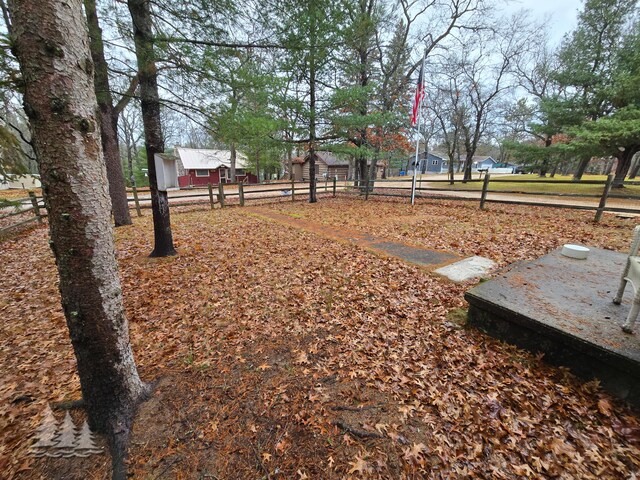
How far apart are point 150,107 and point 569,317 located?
6173 mm

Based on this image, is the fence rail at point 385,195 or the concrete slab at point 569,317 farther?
the fence rail at point 385,195

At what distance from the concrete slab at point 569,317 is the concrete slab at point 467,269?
0.67 metres

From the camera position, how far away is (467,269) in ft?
13.6

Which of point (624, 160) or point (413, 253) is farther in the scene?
point (624, 160)

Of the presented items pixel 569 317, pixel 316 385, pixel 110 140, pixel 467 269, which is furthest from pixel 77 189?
pixel 110 140

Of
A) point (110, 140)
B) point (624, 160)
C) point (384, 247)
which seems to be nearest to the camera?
point (384, 247)

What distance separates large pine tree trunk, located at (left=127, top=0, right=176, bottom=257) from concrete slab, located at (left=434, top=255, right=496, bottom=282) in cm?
493

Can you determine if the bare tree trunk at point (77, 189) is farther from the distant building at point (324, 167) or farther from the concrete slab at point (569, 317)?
the distant building at point (324, 167)

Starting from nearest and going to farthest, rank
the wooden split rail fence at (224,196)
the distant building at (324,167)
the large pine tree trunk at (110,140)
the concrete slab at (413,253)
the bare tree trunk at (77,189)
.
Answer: the bare tree trunk at (77,189)
the concrete slab at (413,253)
the large pine tree trunk at (110,140)
the wooden split rail fence at (224,196)
the distant building at (324,167)

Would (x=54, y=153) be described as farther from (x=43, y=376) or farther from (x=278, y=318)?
(x=278, y=318)

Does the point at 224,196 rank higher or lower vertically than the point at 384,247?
higher

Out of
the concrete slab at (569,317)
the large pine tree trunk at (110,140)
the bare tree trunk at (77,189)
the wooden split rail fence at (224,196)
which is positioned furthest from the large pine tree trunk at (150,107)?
the wooden split rail fence at (224,196)

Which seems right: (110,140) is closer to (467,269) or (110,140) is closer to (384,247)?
(384,247)

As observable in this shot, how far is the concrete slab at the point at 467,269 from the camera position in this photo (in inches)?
154
